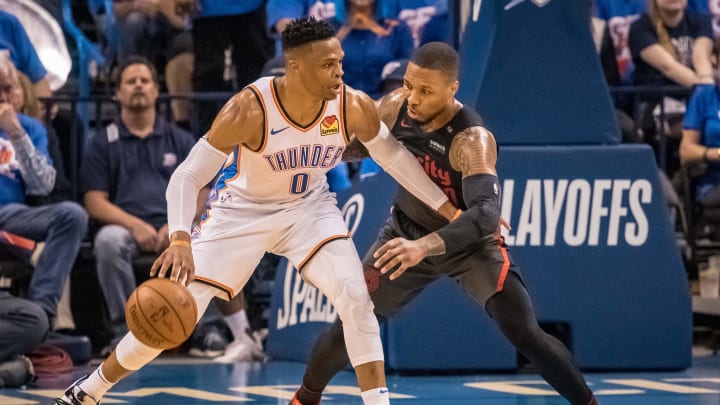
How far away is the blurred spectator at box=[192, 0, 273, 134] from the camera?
34.5 feet

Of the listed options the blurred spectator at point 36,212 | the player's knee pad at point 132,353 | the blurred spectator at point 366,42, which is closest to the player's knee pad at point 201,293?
the player's knee pad at point 132,353

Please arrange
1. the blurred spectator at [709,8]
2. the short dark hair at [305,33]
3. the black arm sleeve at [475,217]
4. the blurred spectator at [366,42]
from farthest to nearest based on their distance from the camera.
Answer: the blurred spectator at [709,8], the blurred spectator at [366,42], the short dark hair at [305,33], the black arm sleeve at [475,217]

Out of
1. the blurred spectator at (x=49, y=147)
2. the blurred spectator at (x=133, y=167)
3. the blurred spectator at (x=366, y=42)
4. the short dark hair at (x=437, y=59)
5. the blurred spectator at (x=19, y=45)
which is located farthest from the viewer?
the blurred spectator at (x=366, y=42)

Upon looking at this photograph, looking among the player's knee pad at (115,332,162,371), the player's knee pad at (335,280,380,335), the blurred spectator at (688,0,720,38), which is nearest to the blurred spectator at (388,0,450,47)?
the blurred spectator at (688,0,720,38)

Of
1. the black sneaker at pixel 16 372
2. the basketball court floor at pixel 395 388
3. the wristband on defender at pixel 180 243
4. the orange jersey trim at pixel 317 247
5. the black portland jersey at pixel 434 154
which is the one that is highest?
the black portland jersey at pixel 434 154

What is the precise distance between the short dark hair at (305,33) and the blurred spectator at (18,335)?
2.82 meters

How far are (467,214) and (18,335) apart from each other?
322 cm

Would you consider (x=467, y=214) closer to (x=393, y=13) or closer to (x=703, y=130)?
(x=703, y=130)

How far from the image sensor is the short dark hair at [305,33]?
6.15 metres

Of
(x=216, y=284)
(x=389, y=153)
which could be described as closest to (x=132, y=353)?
(x=216, y=284)

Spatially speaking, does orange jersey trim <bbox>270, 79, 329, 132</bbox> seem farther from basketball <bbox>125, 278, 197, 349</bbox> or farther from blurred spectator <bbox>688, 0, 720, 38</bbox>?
blurred spectator <bbox>688, 0, 720, 38</bbox>

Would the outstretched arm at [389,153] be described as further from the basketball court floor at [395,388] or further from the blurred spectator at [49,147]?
the blurred spectator at [49,147]

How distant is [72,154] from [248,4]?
6.16 feet

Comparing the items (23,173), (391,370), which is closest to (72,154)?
(23,173)
